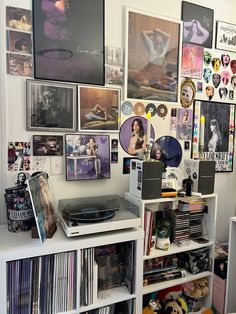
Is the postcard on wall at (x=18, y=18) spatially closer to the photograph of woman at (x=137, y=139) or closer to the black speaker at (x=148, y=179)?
the photograph of woman at (x=137, y=139)

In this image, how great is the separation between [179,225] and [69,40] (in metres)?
1.29

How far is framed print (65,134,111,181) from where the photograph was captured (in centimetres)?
149

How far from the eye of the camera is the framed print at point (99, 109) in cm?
152

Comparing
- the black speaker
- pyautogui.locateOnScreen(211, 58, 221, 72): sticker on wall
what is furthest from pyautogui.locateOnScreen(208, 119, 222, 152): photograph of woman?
the black speaker

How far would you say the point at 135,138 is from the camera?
1688mm

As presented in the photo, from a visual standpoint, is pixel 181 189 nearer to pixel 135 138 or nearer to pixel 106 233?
pixel 135 138

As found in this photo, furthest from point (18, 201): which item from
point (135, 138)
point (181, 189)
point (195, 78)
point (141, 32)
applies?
point (195, 78)

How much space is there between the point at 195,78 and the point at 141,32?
0.52m

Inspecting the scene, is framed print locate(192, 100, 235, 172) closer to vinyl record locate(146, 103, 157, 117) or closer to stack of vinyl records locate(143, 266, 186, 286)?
vinyl record locate(146, 103, 157, 117)

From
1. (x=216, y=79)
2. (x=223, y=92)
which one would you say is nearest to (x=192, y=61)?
(x=216, y=79)

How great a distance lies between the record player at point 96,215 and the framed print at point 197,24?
125cm

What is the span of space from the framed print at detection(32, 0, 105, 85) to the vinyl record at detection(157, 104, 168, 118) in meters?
0.44

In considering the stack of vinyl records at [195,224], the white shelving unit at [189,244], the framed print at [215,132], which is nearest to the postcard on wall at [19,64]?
the white shelving unit at [189,244]

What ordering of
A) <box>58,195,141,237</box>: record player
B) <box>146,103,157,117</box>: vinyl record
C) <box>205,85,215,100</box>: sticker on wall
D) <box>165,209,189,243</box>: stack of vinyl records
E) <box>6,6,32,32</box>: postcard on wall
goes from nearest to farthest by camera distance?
<box>58,195,141,237</box>: record player < <box>6,6,32,32</box>: postcard on wall < <box>165,209,189,243</box>: stack of vinyl records < <box>146,103,157,117</box>: vinyl record < <box>205,85,215,100</box>: sticker on wall
